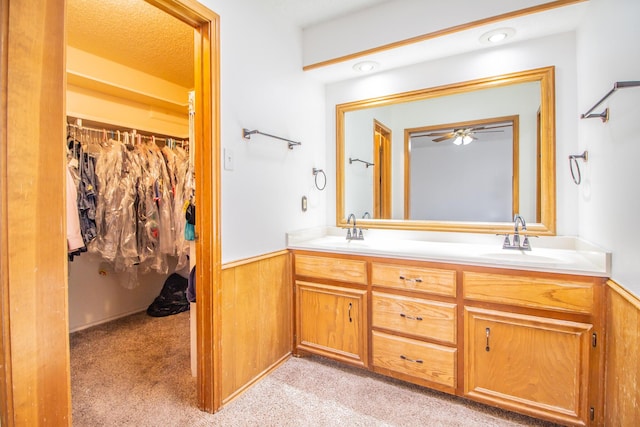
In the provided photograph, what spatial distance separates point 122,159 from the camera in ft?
8.29

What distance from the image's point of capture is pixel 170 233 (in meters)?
2.73

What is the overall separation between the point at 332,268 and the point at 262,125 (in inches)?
40.7

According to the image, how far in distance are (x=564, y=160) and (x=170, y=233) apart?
3.03m

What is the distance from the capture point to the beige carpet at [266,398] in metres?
1.54

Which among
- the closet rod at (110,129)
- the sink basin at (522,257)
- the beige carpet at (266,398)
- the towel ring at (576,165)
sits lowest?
the beige carpet at (266,398)

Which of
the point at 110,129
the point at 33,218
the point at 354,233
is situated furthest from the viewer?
the point at 110,129

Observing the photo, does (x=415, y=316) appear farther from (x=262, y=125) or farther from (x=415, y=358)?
(x=262, y=125)

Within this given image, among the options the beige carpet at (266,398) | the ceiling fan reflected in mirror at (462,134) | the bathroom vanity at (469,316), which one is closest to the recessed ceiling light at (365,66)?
the ceiling fan reflected in mirror at (462,134)

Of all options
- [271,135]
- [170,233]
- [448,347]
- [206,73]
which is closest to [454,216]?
[448,347]

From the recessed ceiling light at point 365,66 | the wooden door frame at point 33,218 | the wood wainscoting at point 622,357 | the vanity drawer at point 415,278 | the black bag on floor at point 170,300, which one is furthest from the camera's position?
the black bag on floor at point 170,300

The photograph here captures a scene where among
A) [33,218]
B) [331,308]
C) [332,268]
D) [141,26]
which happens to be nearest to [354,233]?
[332,268]

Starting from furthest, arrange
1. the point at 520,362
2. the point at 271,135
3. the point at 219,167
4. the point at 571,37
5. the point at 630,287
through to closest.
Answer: the point at 271,135, the point at 571,37, the point at 219,167, the point at 520,362, the point at 630,287

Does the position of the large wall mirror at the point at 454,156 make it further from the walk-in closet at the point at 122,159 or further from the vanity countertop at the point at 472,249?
the walk-in closet at the point at 122,159

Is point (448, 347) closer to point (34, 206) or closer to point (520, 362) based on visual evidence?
point (520, 362)
